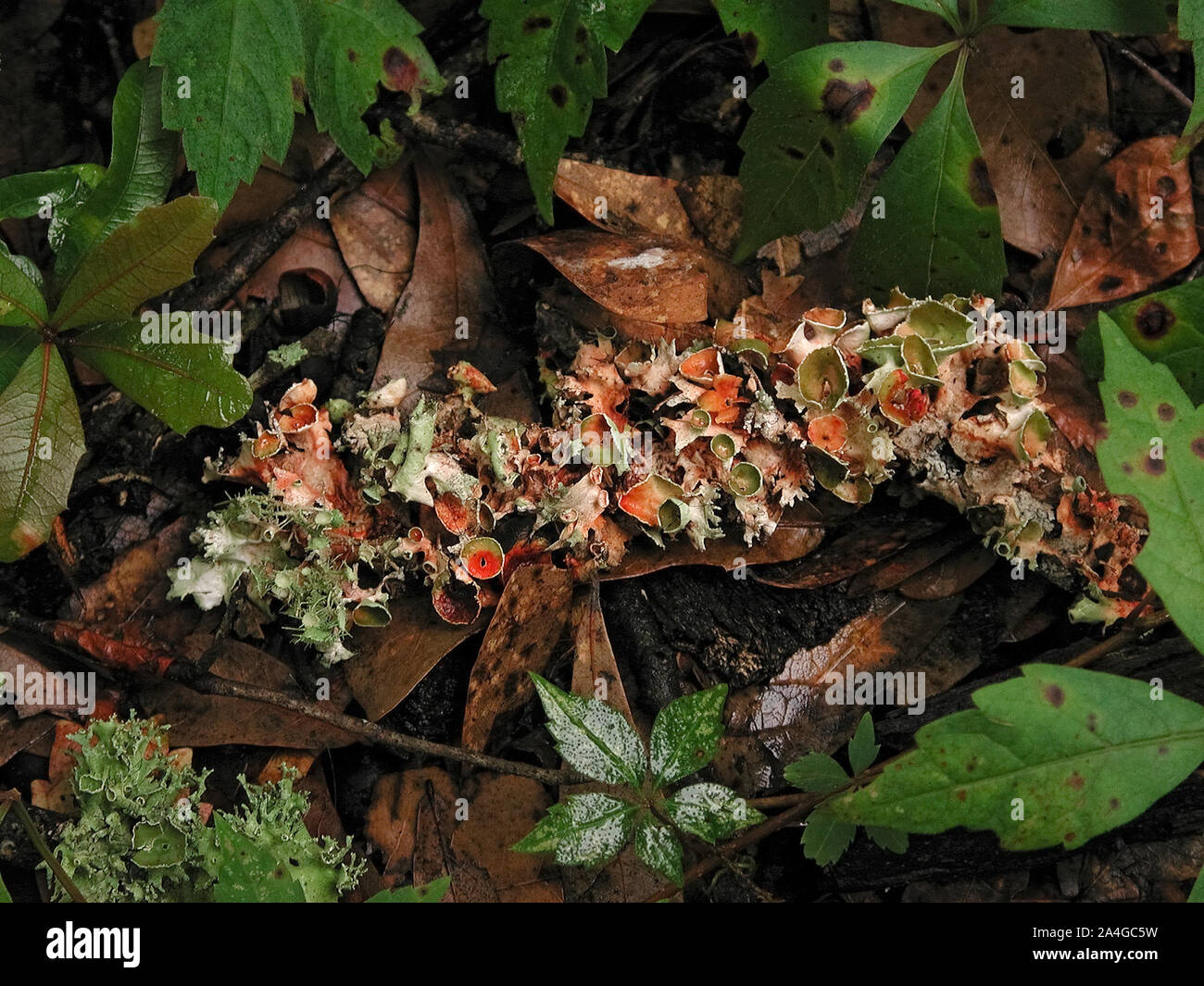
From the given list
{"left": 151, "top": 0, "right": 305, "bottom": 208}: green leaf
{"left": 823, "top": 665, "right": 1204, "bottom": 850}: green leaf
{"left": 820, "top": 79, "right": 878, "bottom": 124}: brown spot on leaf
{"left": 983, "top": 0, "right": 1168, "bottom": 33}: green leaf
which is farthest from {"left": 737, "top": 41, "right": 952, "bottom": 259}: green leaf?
{"left": 823, "top": 665, "right": 1204, "bottom": 850}: green leaf

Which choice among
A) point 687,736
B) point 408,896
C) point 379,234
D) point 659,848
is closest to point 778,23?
point 379,234

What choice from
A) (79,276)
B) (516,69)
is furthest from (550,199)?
(79,276)

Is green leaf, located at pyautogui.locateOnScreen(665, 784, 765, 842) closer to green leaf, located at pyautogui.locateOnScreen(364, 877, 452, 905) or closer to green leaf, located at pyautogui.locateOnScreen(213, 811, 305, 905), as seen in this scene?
green leaf, located at pyautogui.locateOnScreen(364, 877, 452, 905)

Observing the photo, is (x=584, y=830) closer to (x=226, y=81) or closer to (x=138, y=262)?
(x=138, y=262)

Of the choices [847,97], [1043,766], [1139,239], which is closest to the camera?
[1043,766]

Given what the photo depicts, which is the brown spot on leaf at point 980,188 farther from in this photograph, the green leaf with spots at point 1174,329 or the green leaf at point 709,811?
the green leaf at point 709,811

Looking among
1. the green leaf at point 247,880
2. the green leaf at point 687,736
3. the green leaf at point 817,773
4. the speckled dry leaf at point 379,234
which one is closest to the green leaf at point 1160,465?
the green leaf at point 817,773
